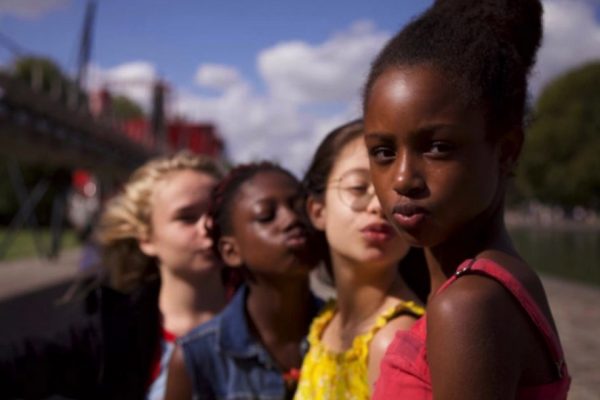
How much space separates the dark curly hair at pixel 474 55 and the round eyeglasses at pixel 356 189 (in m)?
0.69

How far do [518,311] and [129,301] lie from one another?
2.10m

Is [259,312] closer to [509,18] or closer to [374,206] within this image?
[374,206]

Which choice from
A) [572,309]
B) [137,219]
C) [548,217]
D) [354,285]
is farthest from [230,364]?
[548,217]

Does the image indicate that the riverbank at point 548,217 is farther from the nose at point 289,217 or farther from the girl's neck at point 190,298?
the nose at point 289,217

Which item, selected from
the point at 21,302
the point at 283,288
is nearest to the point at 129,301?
the point at 283,288

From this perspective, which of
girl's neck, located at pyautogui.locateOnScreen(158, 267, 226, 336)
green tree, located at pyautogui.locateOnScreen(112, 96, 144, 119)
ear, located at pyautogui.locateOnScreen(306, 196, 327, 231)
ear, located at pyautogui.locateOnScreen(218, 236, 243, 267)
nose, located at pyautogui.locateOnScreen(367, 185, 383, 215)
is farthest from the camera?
green tree, located at pyautogui.locateOnScreen(112, 96, 144, 119)

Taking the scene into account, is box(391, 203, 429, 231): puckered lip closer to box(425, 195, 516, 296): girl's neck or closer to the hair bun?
box(425, 195, 516, 296): girl's neck

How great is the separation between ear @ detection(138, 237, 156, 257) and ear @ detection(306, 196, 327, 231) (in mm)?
1208

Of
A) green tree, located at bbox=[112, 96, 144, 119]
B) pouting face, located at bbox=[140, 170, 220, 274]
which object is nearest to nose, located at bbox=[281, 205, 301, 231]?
pouting face, located at bbox=[140, 170, 220, 274]

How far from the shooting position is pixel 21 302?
38.8 feet

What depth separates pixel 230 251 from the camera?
2.64 m

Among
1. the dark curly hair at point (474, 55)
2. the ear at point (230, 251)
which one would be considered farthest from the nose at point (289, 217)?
the dark curly hair at point (474, 55)

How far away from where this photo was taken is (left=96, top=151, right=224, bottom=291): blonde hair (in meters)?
3.34

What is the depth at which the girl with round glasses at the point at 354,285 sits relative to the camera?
1.86 meters
